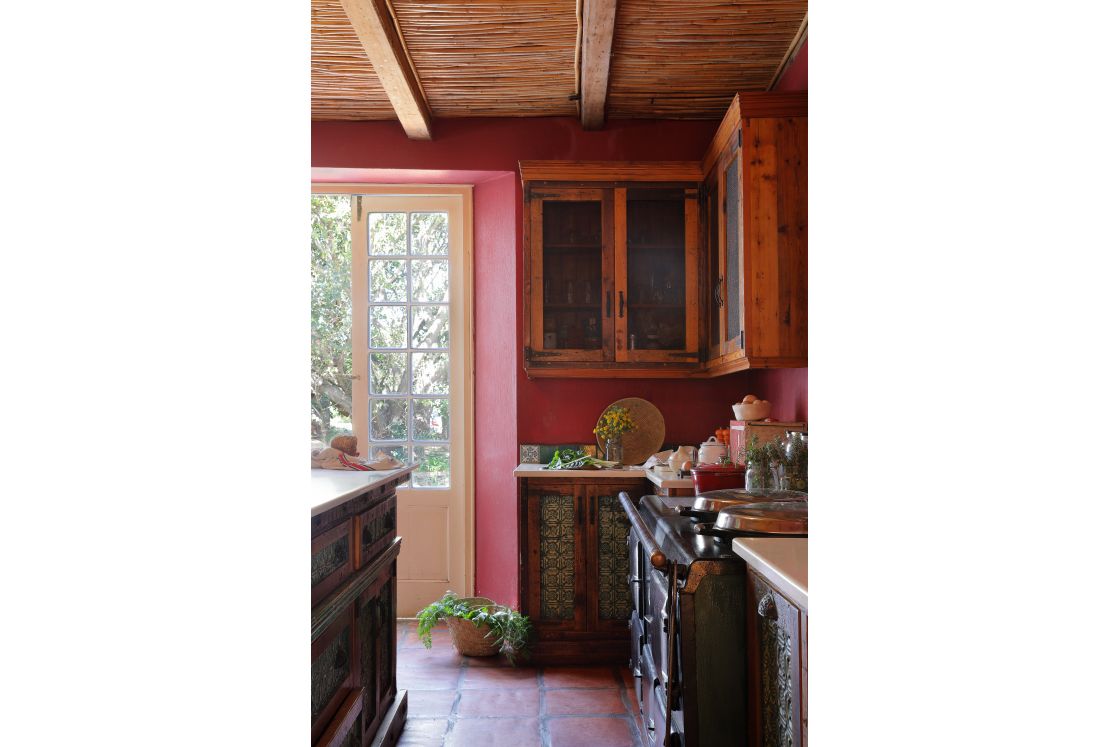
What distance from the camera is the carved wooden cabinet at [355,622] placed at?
1.84 metres

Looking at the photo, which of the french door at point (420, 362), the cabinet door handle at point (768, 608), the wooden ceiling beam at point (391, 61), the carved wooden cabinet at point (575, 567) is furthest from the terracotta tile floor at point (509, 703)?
the wooden ceiling beam at point (391, 61)

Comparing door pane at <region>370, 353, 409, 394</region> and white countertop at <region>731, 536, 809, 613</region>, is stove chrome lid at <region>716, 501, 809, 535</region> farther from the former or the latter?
door pane at <region>370, 353, 409, 394</region>

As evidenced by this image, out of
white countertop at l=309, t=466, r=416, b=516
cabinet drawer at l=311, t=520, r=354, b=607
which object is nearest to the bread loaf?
white countertop at l=309, t=466, r=416, b=516

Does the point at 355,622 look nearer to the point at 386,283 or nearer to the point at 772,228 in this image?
the point at 772,228

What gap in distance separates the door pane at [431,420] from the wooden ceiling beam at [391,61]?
1.53m

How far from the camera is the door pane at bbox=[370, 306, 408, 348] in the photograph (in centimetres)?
466

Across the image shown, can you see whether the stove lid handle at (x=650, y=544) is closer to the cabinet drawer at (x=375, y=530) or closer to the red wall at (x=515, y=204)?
the cabinet drawer at (x=375, y=530)

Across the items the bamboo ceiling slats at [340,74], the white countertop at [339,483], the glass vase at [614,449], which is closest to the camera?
the white countertop at [339,483]

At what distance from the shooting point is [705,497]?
197cm

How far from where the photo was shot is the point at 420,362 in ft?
15.3

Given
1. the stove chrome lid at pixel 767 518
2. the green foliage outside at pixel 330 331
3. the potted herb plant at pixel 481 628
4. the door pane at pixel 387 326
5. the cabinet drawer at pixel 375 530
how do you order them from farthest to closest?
the green foliage outside at pixel 330 331 → the door pane at pixel 387 326 → the potted herb plant at pixel 481 628 → the cabinet drawer at pixel 375 530 → the stove chrome lid at pixel 767 518
